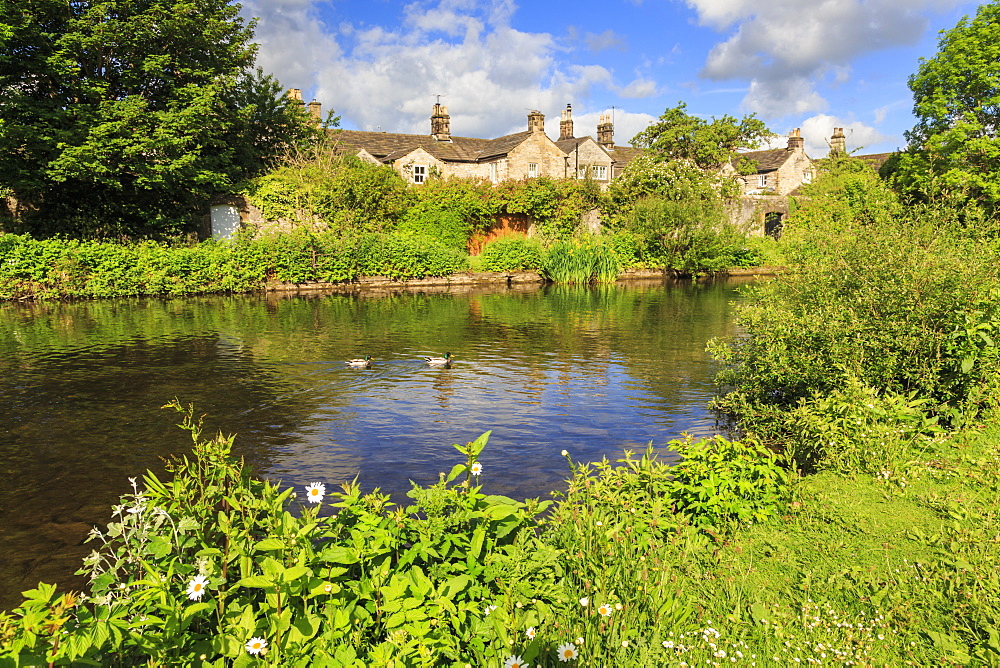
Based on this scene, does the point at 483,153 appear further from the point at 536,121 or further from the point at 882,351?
the point at 882,351

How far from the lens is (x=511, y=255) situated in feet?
119

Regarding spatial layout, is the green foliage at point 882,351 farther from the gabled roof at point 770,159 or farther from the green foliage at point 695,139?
the gabled roof at point 770,159

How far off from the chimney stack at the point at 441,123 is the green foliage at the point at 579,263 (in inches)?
891

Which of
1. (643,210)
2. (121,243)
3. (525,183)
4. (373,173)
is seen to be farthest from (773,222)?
(121,243)

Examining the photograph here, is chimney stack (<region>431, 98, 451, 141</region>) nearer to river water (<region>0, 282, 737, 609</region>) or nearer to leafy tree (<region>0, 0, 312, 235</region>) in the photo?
leafy tree (<region>0, 0, 312, 235</region>)

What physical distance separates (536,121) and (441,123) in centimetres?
830

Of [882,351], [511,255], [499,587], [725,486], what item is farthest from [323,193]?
[499,587]

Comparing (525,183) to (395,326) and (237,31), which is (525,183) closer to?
(237,31)

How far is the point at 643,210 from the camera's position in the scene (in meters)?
39.3

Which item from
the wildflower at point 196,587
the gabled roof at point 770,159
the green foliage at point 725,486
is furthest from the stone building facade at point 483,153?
the wildflower at point 196,587

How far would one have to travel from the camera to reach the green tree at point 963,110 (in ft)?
106

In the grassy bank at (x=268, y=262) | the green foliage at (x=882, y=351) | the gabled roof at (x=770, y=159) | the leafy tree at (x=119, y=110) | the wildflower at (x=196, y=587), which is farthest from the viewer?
the gabled roof at (x=770, y=159)

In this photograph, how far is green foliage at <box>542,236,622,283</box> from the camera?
35.6 metres

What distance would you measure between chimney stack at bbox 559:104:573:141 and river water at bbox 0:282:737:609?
3923 centimetres
